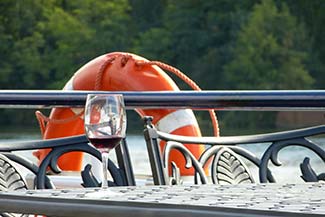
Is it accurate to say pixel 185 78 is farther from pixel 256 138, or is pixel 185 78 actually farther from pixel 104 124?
pixel 104 124

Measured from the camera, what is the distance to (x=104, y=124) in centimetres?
133

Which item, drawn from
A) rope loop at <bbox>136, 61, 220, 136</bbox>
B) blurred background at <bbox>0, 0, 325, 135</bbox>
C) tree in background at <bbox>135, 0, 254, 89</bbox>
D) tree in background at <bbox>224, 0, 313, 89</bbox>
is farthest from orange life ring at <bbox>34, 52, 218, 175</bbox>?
tree in background at <bbox>135, 0, 254, 89</bbox>

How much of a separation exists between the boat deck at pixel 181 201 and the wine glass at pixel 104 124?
0.21 ft

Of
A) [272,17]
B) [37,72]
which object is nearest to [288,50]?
[272,17]

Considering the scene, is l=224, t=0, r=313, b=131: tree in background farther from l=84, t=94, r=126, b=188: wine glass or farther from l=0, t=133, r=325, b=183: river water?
l=84, t=94, r=126, b=188: wine glass

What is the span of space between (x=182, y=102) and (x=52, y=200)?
0.76 m

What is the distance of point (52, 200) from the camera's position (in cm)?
106

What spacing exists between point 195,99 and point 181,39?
21.4 metres

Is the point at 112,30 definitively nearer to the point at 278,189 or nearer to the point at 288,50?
the point at 288,50

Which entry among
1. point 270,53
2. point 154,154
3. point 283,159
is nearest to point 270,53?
point 270,53

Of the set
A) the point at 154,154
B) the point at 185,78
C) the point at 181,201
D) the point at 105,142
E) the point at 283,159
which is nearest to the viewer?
the point at 181,201

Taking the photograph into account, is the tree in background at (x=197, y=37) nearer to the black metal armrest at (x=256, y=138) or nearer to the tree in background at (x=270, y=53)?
the tree in background at (x=270, y=53)

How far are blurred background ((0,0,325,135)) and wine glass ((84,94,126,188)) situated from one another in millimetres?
17689

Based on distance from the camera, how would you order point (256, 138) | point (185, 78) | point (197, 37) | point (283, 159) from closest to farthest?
point (256, 138) < point (185, 78) < point (283, 159) < point (197, 37)
